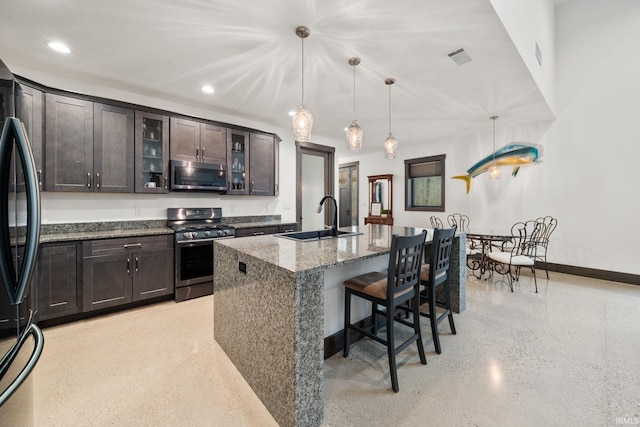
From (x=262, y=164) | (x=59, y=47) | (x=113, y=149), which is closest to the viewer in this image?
(x=59, y=47)

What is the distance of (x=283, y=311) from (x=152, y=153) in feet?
10.3

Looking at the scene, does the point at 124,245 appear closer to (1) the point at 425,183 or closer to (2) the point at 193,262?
(2) the point at 193,262

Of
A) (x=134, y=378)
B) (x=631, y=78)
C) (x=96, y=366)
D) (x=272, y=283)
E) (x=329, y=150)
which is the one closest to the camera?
(x=272, y=283)

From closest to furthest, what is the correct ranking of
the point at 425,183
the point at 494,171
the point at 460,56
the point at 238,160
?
the point at 460,56, the point at 238,160, the point at 494,171, the point at 425,183

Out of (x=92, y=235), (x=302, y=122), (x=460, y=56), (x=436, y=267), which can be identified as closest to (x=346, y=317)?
(x=436, y=267)

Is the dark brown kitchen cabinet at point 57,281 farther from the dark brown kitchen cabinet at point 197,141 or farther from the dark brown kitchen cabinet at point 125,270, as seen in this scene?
the dark brown kitchen cabinet at point 197,141

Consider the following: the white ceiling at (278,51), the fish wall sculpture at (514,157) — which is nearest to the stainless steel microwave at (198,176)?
the white ceiling at (278,51)

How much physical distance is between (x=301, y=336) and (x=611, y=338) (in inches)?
118

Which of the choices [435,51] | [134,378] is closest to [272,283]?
[134,378]

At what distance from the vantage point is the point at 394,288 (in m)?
1.82

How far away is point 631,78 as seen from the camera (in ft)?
12.8

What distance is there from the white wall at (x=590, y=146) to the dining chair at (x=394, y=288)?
4.25 m

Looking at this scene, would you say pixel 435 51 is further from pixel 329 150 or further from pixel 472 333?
pixel 329 150

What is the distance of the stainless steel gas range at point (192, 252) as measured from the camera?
10.9 ft
